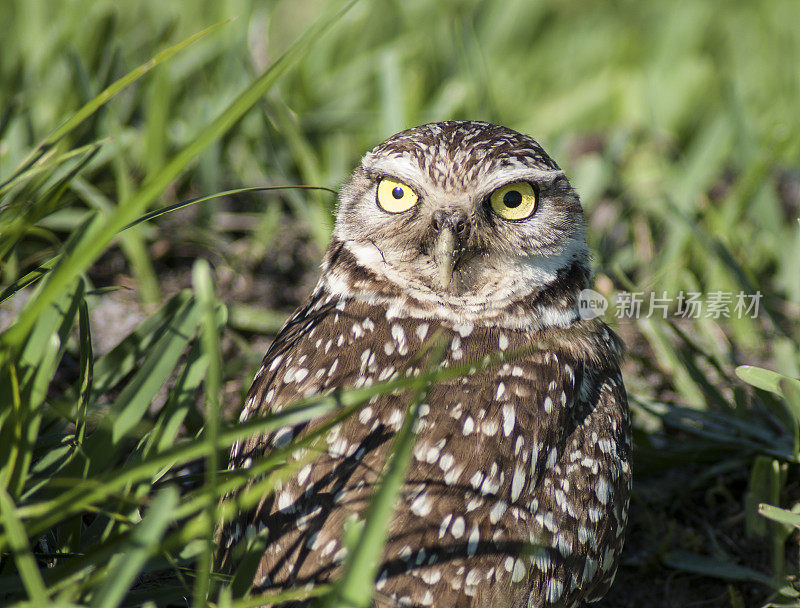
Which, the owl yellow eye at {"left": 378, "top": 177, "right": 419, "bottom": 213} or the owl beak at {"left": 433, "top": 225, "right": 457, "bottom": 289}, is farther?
the owl yellow eye at {"left": 378, "top": 177, "right": 419, "bottom": 213}

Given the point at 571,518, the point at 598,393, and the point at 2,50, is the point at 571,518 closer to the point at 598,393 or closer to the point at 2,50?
the point at 598,393

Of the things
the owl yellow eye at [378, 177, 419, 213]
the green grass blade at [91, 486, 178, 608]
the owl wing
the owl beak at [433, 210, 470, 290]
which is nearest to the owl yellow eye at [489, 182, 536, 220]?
the owl beak at [433, 210, 470, 290]

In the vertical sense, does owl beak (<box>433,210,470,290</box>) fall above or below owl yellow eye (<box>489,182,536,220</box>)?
below

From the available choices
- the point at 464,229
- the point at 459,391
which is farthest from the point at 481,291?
the point at 459,391

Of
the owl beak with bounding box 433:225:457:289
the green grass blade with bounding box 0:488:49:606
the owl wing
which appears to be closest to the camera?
the green grass blade with bounding box 0:488:49:606

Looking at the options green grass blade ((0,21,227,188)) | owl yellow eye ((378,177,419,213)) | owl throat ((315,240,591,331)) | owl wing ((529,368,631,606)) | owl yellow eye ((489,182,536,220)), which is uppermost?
green grass blade ((0,21,227,188))

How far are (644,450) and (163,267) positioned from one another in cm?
228

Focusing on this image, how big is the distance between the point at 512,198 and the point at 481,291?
289mm

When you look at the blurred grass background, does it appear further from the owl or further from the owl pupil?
the owl pupil

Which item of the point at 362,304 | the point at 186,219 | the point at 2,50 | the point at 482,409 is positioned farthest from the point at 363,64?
the point at 482,409

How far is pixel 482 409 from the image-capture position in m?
2.00

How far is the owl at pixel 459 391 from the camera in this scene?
186 centimetres

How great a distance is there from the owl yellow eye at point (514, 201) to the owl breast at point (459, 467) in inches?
13.6

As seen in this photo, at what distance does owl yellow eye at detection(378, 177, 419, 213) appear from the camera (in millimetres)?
2324
